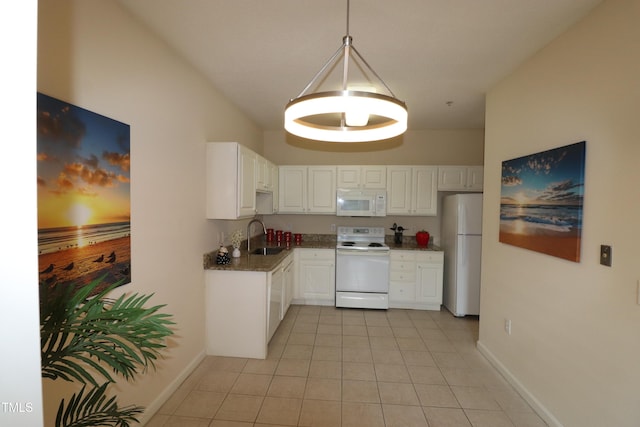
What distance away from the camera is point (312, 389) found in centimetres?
232

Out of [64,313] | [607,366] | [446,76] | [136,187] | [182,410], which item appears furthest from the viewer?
[446,76]

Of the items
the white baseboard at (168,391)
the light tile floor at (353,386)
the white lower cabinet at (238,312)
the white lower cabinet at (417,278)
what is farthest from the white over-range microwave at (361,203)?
the white baseboard at (168,391)

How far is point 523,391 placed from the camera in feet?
7.29

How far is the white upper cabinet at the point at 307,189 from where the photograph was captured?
14.5 feet

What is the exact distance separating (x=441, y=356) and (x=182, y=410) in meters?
2.33

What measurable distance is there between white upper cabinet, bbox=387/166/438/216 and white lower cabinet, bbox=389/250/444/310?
649mm

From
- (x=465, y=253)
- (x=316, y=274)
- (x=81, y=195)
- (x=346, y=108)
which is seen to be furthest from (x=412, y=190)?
(x=81, y=195)

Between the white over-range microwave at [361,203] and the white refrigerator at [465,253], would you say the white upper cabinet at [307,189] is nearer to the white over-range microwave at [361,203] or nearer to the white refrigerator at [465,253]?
the white over-range microwave at [361,203]

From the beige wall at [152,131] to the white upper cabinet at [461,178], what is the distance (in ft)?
10.4

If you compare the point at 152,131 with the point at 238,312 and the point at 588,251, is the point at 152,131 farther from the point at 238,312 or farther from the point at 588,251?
the point at 588,251

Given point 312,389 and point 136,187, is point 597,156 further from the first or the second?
point 136,187

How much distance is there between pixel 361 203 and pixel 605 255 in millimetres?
2964

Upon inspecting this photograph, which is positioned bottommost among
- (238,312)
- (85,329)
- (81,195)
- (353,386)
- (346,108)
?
(353,386)

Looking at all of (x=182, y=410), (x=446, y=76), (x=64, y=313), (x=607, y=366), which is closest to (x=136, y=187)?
(x=64, y=313)
